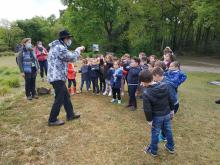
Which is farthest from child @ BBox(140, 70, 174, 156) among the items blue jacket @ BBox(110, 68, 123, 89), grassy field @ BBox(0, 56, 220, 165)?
blue jacket @ BBox(110, 68, 123, 89)

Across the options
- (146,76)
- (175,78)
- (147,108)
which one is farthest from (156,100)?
(175,78)

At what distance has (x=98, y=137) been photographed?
18.9 feet

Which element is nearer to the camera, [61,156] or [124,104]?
[61,156]

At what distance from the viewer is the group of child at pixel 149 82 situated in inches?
185

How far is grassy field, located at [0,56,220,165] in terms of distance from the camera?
195 inches

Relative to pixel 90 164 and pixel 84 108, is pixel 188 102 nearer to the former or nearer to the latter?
pixel 84 108

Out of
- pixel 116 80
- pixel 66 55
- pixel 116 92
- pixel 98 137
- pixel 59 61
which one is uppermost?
pixel 66 55

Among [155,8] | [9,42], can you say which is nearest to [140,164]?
[155,8]

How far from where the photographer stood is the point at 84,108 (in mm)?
7766

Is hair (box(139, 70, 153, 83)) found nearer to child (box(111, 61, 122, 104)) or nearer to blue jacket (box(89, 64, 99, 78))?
child (box(111, 61, 122, 104))

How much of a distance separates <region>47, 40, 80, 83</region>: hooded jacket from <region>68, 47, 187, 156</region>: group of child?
4.97 feet

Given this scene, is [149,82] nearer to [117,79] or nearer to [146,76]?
[146,76]

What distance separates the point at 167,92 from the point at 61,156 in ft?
7.09

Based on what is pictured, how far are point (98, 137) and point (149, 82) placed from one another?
178 cm
